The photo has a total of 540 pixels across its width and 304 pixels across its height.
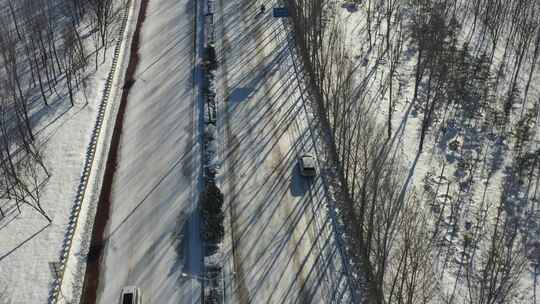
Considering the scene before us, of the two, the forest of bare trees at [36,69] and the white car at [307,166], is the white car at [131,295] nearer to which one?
the forest of bare trees at [36,69]

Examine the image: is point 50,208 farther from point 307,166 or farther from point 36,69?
point 36,69

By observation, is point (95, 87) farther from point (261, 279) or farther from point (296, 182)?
point (261, 279)

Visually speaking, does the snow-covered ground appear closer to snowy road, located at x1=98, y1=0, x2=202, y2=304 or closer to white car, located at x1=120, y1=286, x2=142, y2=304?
snowy road, located at x1=98, y1=0, x2=202, y2=304

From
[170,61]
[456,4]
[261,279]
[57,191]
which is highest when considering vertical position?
[456,4]

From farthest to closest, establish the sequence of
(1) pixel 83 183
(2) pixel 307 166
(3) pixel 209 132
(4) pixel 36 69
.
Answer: (4) pixel 36 69
(3) pixel 209 132
(2) pixel 307 166
(1) pixel 83 183


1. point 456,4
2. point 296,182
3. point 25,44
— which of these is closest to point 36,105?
point 25,44

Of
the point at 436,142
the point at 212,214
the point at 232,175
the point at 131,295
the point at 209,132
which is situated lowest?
the point at 131,295

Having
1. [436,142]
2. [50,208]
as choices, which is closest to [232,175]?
[50,208]

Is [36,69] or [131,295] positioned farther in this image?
[36,69]
